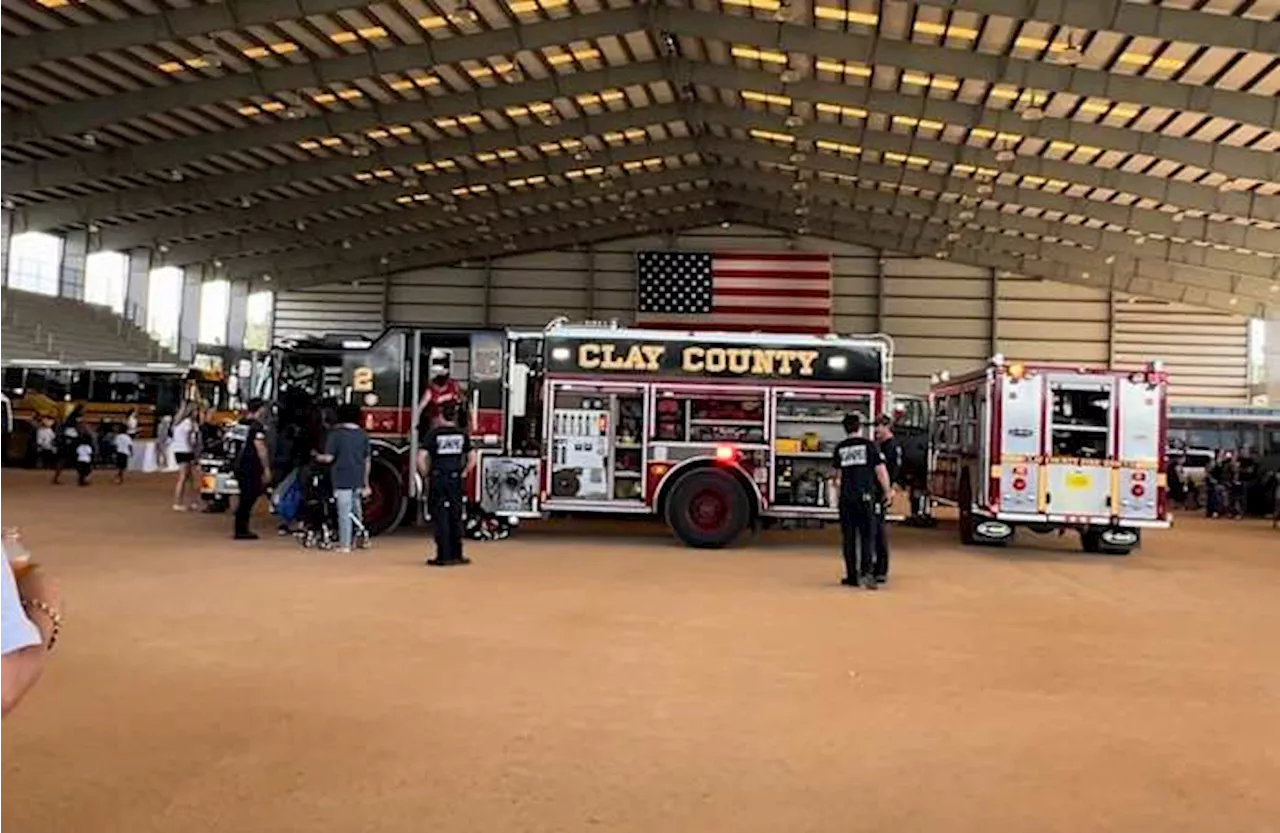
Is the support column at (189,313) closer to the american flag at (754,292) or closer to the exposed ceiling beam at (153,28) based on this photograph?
the american flag at (754,292)

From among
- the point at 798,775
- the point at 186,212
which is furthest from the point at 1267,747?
the point at 186,212

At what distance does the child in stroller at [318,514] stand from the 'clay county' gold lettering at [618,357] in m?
3.49

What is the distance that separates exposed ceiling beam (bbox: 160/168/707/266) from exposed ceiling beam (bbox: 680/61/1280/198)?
1122 centimetres

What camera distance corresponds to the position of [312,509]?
1480cm

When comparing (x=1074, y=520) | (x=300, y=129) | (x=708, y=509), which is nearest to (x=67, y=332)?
(x=300, y=129)

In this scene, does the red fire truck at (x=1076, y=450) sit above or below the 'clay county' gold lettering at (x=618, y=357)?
below

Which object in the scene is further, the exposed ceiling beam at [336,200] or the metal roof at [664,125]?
the exposed ceiling beam at [336,200]

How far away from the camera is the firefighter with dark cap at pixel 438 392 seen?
14398mm

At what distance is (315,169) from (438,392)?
1742 cm

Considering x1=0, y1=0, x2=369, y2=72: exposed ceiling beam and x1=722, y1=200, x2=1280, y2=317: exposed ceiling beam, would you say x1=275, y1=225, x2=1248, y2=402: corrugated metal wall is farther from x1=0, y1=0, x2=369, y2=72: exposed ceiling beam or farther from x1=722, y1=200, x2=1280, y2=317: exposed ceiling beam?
x1=0, y1=0, x2=369, y2=72: exposed ceiling beam

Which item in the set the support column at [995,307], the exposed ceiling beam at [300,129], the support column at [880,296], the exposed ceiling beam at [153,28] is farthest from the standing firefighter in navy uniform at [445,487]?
the support column at [995,307]

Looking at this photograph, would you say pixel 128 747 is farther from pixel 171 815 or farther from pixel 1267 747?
pixel 1267 747

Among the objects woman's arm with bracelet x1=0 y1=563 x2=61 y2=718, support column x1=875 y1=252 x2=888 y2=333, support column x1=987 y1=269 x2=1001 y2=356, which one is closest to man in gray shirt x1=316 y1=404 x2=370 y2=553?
woman's arm with bracelet x1=0 y1=563 x2=61 y2=718

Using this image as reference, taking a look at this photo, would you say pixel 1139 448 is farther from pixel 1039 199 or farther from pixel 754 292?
pixel 754 292
